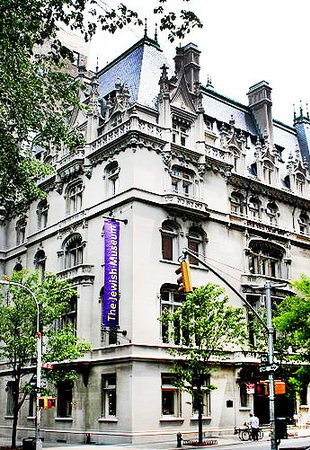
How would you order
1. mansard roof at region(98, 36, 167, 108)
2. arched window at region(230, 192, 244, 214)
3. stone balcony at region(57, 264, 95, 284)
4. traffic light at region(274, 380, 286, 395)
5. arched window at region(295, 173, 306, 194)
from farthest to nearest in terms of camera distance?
arched window at region(295, 173, 306, 194) → arched window at region(230, 192, 244, 214) → mansard roof at region(98, 36, 167, 108) → stone balcony at region(57, 264, 95, 284) → traffic light at region(274, 380, 286, 395)

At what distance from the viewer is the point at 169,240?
4219cm

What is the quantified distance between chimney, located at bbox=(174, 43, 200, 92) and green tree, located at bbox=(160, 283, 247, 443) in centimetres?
1908

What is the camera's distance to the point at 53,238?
158ft

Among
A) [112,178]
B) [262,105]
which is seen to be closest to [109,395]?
[112,178]

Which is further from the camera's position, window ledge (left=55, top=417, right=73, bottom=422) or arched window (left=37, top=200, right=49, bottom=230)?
arched window (left=37, top=200, right=49, bottom=230)

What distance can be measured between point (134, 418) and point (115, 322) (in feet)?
19.3

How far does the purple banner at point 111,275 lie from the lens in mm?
38125

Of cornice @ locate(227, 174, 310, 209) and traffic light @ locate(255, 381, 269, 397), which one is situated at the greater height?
cornice @ locate(227, 174, 310, 209)

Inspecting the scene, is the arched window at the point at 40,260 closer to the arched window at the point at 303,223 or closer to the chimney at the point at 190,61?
the chimney at the point at 190,61

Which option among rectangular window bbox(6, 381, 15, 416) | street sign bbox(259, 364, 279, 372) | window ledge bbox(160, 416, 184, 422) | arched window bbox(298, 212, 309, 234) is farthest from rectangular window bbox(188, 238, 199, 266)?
street sign bbox(259, 364, 279, 372)

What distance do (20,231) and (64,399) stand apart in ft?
59.7

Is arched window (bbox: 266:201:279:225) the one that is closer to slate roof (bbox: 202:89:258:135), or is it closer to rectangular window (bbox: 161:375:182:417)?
slate roof (bbox: 202:89:258:135)

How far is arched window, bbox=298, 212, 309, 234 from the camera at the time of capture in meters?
53.1

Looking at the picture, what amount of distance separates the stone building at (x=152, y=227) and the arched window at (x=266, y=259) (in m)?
0.11
